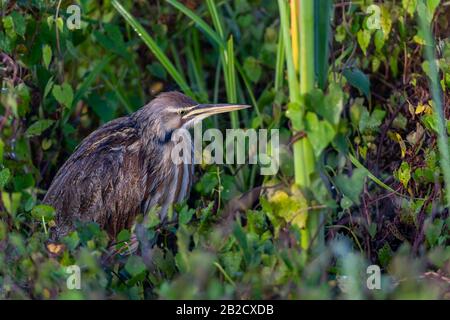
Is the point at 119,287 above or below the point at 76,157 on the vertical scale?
below

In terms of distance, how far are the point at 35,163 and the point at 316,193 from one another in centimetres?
210

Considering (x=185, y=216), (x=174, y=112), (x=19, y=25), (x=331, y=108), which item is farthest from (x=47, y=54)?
(x=331, y=108)

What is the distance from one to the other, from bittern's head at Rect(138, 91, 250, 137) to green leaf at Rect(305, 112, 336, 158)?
142 centimetres

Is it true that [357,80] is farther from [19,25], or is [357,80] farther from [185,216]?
[19,25]

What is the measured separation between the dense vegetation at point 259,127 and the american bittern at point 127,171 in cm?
15

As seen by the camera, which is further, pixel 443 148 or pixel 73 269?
pixel 443 148

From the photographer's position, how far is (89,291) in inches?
127

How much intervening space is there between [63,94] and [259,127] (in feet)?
3.20

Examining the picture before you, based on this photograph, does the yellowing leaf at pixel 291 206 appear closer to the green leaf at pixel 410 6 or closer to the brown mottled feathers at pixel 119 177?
the brown mottled feathers at pixel 119 177

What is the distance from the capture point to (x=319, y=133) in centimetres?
311

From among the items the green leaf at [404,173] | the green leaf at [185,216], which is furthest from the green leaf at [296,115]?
the green leaf at [404,173]

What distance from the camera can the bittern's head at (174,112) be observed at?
4.53 meters
